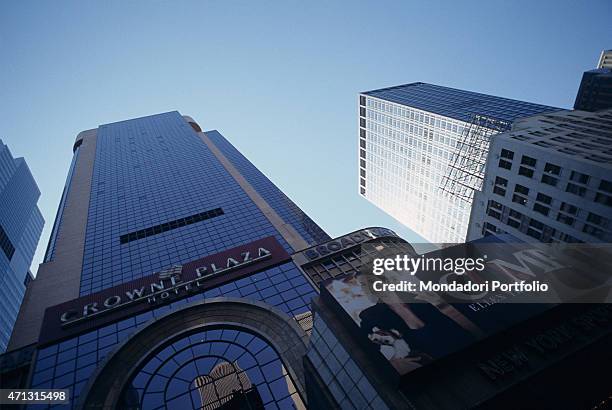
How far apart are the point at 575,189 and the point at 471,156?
35.5 metres

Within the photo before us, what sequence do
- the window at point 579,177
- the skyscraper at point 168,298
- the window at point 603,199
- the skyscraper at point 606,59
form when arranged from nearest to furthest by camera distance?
the skyscraper at point 168,298
the window at point 603,199
the window at point 579,177
the skyscraper at point 606,59

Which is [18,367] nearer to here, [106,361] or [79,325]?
[79,325]

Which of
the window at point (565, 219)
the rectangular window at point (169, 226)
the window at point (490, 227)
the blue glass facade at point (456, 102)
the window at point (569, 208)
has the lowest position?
the rectangular window at point (169, 226)

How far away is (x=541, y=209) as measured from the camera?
50312mm

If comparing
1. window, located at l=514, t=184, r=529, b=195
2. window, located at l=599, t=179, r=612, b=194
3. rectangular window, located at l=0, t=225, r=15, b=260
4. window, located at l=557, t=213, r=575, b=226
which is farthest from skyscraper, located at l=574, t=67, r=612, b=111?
rectangular window, located at l=0, t=225, r=15, b=260

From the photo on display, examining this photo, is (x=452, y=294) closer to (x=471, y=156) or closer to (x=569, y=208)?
(x=569, y=208)

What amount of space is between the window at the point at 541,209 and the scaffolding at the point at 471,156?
2306 cm

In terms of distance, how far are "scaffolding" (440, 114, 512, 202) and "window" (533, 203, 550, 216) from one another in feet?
75.7

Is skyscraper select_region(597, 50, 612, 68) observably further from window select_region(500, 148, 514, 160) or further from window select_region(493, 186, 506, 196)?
window select_region(493, 186, 506, 196)

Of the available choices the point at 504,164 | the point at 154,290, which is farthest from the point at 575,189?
the point at 154,290

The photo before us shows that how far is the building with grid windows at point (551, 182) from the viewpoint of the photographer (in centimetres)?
4275

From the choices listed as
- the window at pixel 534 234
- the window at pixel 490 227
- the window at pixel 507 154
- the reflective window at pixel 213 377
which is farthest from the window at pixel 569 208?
the reflective window at pixel 213 377

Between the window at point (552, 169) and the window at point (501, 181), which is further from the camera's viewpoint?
the window at point (501, 181)

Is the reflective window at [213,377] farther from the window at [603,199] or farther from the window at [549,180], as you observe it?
the window at [549,180]
